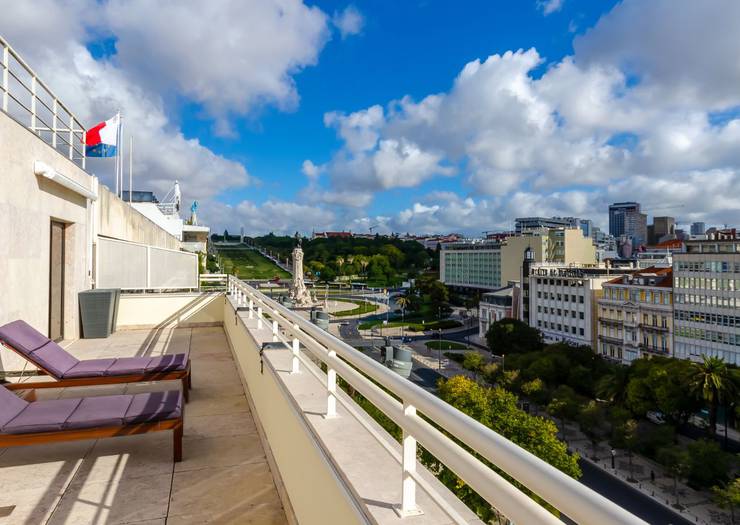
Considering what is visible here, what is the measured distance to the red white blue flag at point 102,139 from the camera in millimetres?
13984

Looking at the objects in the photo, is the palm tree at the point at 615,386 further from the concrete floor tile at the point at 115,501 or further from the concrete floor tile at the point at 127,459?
the concrete floor tile at the point at 115,501

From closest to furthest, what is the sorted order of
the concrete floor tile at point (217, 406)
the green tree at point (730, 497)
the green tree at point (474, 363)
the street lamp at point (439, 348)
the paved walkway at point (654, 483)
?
1. the concrete floor tile at point (217, 406)
2. the green tree at point (730, 497)
3. the paved walkway at point (654, 483)
4. the green tree at point (474, 363)
5. the street lamp at point (439, 348)

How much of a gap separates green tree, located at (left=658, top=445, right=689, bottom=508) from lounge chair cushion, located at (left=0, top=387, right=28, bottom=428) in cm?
3803

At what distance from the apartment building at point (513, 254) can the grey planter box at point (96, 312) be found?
93282 mm

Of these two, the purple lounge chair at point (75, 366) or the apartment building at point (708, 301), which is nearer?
the purple lounge chair at point (75, 366)

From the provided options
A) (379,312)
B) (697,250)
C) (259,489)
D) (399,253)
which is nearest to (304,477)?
(259,489)

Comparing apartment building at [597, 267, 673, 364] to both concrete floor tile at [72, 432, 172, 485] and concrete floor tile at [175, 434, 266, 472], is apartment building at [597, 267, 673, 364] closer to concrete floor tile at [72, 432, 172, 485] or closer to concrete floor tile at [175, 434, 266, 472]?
concrete floor tile at [175, 434, 266, 472]

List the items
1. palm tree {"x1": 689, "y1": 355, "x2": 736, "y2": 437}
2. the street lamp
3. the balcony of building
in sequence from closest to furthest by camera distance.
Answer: the balcony of building < palm tree {"x1": 689, "y1": 355, "x2": 736, "y2": 437} < the street lamp

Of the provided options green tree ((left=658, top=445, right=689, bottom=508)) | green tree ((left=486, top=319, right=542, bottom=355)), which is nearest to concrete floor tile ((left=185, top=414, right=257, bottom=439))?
green tree ((left=658, top=445, right=689, bottom=508))

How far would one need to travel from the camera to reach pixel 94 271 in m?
11.0

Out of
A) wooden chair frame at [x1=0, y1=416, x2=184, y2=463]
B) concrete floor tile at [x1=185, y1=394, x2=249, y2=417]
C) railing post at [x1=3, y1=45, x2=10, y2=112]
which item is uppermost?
railing post at [x1=3, y1=45, x2=10, y2=112]

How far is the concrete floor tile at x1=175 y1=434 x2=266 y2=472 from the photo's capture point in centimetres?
403

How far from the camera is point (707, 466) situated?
31.0 metres

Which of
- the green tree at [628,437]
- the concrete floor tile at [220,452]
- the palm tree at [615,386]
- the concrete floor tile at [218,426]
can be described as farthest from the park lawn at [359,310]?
the concrete floor tile at [220,452]
